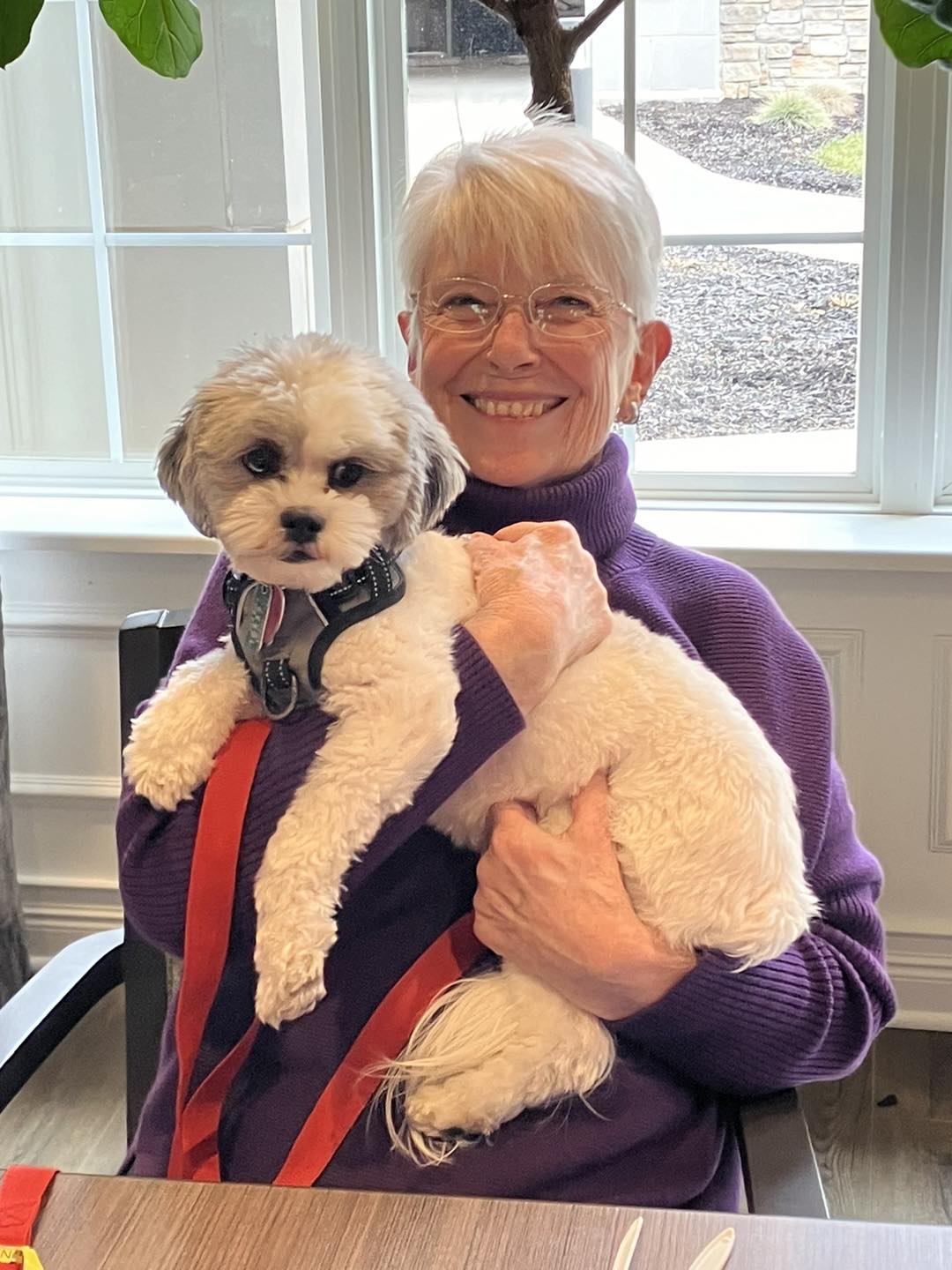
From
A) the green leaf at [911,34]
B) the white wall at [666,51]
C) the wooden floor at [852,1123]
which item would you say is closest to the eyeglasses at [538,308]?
the green leaf at [911,34]

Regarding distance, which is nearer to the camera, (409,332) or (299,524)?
(299,524)

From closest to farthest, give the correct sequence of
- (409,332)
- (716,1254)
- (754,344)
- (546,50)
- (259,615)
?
(716,1254), (259,615), (409,332), (546,50), (754,344)

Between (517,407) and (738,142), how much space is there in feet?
4.12

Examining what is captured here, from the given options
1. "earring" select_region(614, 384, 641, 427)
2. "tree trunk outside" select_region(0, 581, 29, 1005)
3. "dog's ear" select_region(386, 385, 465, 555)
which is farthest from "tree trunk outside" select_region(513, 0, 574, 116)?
"tree trunk outside" select_region(0, 581, 29, 1005)

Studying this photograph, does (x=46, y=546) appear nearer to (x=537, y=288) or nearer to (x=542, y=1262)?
(x=537, y=288)

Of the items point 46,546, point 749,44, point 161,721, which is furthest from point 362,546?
point 749,44

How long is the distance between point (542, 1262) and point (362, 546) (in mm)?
539

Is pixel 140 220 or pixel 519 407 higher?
pixel 140 220

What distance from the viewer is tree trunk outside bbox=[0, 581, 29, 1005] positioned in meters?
2.47

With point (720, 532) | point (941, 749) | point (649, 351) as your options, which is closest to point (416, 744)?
point (649, 351)

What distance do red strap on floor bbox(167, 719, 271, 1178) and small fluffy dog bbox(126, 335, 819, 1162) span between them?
31mm

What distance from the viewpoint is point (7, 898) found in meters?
2.57

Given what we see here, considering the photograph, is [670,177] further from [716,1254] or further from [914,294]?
[716,1254]

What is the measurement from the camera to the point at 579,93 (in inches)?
96.1
